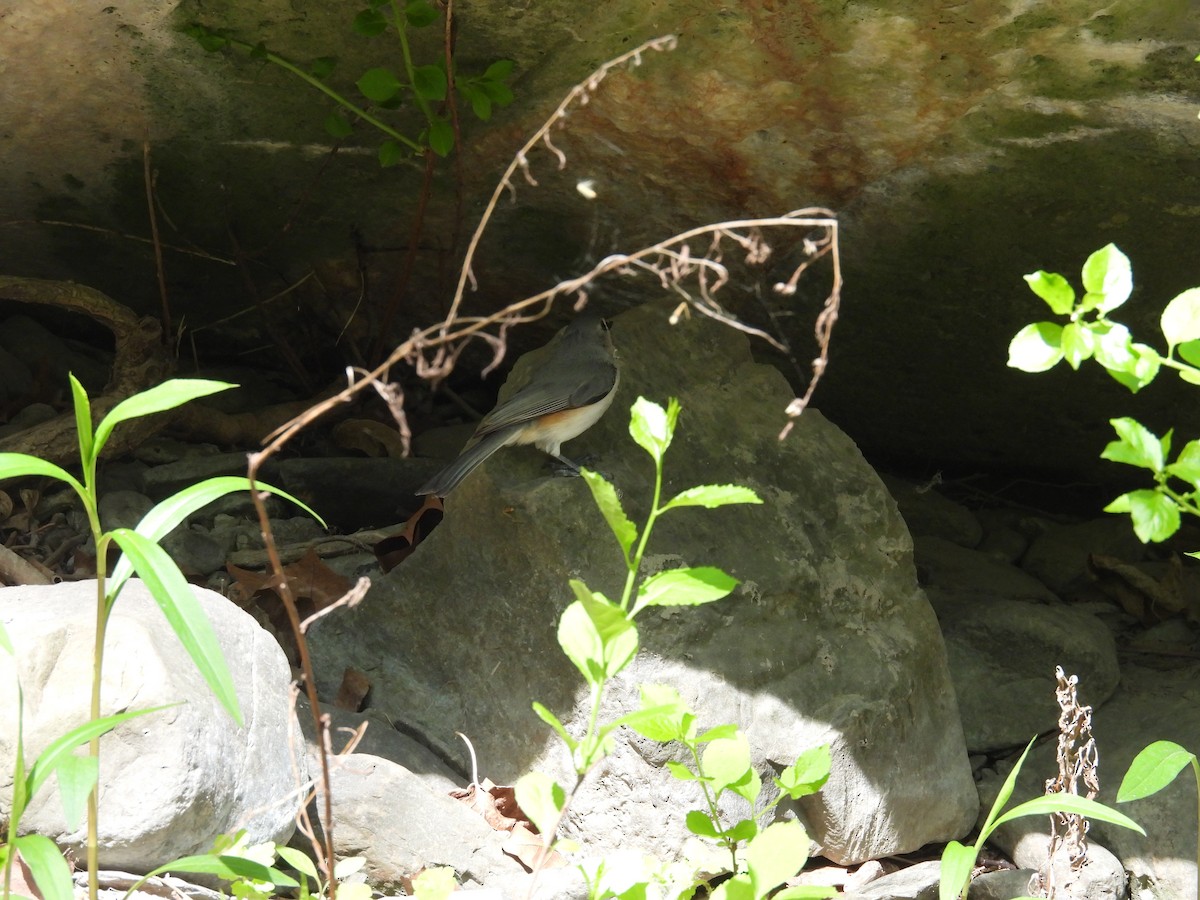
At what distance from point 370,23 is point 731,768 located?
268 centimetres

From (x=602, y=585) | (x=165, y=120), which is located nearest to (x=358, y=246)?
(x=165, y=120)

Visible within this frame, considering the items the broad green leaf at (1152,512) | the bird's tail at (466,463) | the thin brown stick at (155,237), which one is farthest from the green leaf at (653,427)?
the thin brown stick at (155,237)

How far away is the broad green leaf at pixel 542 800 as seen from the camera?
196 centimetres

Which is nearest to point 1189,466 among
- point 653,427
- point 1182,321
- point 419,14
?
point 1182,321

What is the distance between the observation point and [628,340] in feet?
15.2

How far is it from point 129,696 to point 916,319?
340 centimetres

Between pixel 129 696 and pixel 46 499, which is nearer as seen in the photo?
pixel 129 696

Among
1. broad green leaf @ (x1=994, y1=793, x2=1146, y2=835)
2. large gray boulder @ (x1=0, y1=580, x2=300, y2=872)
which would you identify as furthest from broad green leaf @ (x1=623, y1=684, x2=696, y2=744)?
large gray boulder @ (x1=0, y1=580, x2=300, y2=872)

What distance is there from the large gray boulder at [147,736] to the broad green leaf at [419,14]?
1955 mm

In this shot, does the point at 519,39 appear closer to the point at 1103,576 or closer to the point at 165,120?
the point at 165,120

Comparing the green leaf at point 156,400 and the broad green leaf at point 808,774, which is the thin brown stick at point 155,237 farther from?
the broad green leaf at point 808,774

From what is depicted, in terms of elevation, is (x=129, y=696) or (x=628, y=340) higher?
(x=129, y=696)

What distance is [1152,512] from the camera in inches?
71.9

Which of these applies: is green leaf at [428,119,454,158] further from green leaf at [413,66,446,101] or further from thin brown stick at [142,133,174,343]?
thin brown stick at [142,133,174,343]
